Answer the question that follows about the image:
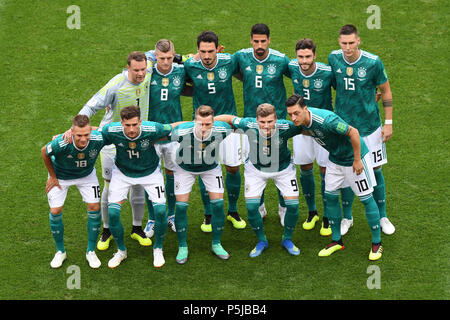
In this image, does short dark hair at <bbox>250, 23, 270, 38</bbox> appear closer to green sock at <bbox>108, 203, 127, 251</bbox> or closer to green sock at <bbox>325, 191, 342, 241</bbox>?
green sock at <bbox>325, 191, 342, 241</bbox>

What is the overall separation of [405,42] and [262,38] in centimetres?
450

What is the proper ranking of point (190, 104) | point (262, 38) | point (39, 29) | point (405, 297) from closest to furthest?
point (405, 297), point (262, 38), point (190, 104), point (39, 29)

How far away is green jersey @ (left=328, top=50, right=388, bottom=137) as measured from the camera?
973cm

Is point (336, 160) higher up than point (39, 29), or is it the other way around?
point (39, 29)

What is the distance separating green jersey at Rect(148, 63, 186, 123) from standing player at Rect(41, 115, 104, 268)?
0.96 meters

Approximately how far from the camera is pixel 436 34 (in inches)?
540

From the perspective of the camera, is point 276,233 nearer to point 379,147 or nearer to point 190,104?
point 379,147

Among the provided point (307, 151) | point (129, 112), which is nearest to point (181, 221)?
point (129, 112)

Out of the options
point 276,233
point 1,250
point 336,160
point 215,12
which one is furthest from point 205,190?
point 215,12

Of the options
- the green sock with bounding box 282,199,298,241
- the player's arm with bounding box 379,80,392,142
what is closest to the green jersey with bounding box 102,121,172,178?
the green sock with bounding box 282,199,298,241

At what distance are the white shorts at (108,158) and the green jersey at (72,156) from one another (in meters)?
0.42

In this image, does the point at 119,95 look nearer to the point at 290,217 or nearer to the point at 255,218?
the point at 255,218

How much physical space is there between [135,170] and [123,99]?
0.87m

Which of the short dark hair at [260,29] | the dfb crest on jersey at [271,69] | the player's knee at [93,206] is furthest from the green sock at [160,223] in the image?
the short dark hair at [260,29]
